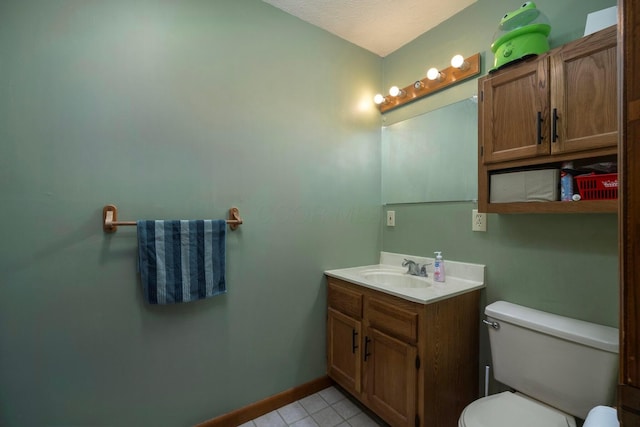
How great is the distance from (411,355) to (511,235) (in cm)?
83

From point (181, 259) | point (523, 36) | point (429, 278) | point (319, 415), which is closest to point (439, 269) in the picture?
point (429, 278)

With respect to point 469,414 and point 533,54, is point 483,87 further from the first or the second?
point 469,414

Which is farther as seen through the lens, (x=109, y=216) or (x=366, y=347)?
(x=366, y=347)

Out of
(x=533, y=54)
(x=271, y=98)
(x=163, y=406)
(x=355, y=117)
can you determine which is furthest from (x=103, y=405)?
(x=533, y=54)

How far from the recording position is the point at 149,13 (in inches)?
53.4

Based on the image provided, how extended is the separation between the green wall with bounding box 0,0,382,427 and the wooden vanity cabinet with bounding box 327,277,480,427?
15.0 inches

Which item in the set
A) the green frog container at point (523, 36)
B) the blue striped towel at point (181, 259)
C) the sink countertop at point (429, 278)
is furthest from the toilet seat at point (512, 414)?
the green frog container at point (523, 36)

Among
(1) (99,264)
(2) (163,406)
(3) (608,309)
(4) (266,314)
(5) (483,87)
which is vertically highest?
(5) (483,87)

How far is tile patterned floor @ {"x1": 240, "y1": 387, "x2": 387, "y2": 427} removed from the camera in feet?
5.22

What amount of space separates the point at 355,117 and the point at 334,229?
86 centimetres

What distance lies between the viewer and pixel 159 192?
4.56 feet

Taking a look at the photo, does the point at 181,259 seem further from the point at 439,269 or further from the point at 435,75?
the point at 435,75

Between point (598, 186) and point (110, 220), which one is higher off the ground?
point (598, 186)

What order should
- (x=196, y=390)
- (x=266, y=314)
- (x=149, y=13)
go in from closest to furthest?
(x=149, y=13) → (x=196, y=390) → (x=266, y=314)
